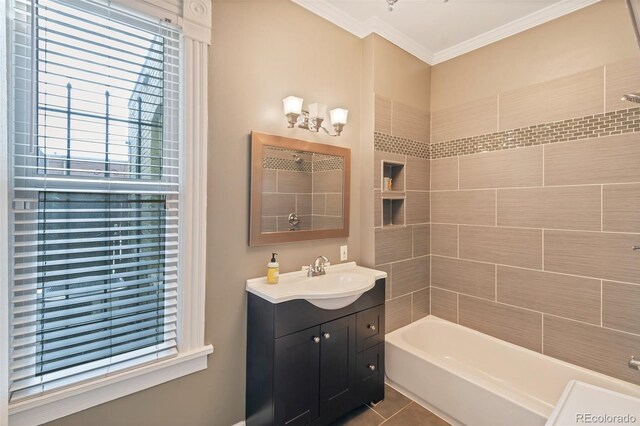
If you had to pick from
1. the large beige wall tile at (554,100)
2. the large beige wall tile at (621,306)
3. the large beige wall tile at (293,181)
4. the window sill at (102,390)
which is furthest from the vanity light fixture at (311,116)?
the large beige wall tile at (621,306)

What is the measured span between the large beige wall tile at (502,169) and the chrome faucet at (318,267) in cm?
147

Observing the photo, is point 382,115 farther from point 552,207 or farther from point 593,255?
point 593,255

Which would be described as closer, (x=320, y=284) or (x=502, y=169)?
(x=320, y=284)

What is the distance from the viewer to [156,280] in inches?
59.8

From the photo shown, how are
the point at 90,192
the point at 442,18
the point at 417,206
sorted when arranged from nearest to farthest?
1. the point at 90,192
2. the point at 442,18
3. the point at 417,206

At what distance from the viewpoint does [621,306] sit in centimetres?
185

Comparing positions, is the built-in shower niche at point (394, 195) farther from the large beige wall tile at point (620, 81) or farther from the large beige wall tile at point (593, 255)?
the large beige wall tile at point (620, 81)

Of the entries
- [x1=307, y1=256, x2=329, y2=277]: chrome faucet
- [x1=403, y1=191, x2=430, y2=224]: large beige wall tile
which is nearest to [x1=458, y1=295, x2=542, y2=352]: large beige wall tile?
[x1=403, y1=191, x2=430, y2=224]: large beige wall tile

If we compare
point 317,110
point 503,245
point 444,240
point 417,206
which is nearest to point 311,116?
point 317,110

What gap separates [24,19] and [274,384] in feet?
6.44

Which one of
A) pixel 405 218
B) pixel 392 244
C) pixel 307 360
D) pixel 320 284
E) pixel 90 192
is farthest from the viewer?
pixel 405 218

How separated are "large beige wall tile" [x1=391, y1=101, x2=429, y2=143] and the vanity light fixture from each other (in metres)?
0.60

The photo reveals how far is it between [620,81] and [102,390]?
335 centimetres

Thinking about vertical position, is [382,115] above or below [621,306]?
above
